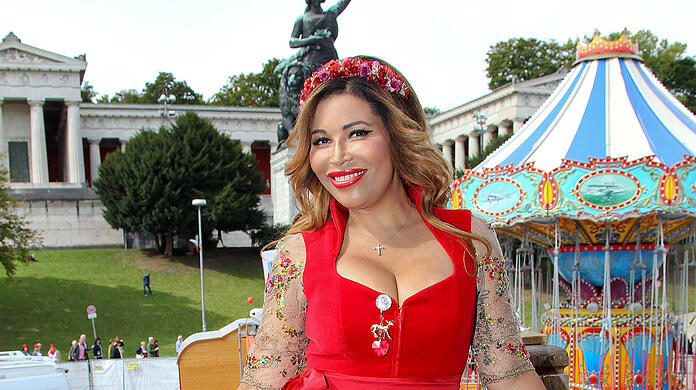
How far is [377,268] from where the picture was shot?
7.35ft

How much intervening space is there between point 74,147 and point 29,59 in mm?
7960

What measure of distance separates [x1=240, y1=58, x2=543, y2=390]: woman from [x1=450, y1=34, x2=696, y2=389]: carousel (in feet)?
28.3

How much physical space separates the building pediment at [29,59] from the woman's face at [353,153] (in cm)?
5814

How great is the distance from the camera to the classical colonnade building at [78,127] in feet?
157

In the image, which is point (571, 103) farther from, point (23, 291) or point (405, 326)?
point (23, 291)

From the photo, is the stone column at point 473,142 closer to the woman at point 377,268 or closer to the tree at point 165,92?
the tree at point 165,92

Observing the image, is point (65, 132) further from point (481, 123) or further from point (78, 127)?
point (481, 123)

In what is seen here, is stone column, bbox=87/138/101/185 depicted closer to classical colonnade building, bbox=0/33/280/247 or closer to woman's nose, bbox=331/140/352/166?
classical colonnade building, bbox=0/33/280/247

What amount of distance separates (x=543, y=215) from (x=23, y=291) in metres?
27.1

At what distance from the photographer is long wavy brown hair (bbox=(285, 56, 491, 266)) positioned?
2348 millimetres

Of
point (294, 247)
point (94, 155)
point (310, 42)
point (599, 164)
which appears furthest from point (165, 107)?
point (294, 247)

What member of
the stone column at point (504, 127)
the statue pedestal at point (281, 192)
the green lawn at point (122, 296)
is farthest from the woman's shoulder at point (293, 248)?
the stone column at point (504, 127)

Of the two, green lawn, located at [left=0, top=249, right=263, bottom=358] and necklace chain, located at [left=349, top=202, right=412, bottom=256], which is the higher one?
necklace chain, located at [left=349, top=202, right=412, bottom=256]

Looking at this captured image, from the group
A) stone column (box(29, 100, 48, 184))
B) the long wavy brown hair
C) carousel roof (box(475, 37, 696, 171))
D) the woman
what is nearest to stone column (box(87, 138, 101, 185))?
stone column (box(29, 100, 48, 184))
